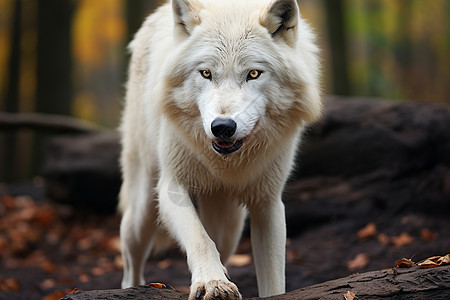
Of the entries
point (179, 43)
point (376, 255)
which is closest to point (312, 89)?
point (179, 43)

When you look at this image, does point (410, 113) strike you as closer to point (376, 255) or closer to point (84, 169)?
point (376, 255)

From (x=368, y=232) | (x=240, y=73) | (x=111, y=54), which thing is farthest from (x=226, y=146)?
(x=111, y=54)

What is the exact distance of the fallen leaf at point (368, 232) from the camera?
20.6ft

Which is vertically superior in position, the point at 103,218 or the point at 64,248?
the point at 103,218

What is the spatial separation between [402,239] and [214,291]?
152 inches

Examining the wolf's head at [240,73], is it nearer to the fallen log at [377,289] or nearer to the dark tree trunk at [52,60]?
the fallen log at [377,289]

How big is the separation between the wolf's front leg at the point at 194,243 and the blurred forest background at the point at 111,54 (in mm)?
6874

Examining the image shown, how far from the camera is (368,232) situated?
6320 mm

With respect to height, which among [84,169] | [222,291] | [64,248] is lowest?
[222,291]

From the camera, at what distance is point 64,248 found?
788 centimetres

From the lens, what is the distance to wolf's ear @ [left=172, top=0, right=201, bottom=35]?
3447 millimetres

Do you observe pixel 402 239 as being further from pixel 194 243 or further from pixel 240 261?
pixel 194 243

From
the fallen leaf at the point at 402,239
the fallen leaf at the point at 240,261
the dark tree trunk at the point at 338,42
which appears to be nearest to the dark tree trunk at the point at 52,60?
the dark tree trunk at the point at 338,42

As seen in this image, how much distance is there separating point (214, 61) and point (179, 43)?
17.4 inches
